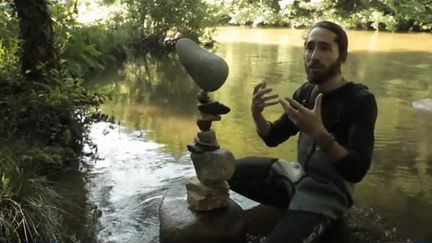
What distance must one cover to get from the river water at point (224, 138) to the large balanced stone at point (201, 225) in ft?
0.93

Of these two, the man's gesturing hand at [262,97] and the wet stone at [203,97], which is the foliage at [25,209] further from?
the man's gesturing hand at [262,97]

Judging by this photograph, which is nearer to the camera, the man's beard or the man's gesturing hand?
the man's beard

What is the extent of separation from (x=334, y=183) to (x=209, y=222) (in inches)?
32.9

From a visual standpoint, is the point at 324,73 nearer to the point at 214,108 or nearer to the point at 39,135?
the point at 214,108

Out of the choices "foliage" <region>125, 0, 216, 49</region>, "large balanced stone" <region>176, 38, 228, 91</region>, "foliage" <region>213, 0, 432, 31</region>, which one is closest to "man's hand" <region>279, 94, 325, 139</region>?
"large balanced stone" <region>176, 38, 228, 91</region>

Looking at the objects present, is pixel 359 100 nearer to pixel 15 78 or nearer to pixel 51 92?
pixel 51 92

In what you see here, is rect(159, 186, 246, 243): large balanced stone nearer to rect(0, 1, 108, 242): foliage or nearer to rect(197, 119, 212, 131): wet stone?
rect(197, 119, 212, 131): wet stone

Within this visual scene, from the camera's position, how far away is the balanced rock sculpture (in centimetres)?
352

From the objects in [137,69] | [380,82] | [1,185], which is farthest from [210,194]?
[137,69]

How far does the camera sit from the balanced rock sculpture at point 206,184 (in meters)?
3.52

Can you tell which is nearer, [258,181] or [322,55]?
[322,55]

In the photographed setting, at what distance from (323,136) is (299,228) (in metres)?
0.57

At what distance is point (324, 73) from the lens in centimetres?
334

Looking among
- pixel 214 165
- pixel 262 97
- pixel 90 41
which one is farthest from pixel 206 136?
pixel 90 41
